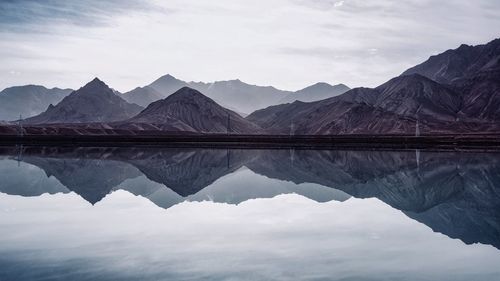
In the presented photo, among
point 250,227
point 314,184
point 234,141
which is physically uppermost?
point 234,141

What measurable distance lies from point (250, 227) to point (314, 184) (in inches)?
704

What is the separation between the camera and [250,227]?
20500mm

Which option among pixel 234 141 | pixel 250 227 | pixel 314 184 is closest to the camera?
pixel 250 227

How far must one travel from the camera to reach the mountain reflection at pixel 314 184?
83.3 feet

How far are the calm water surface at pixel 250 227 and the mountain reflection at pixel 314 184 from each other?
13cm

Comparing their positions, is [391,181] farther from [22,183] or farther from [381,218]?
[22,183]

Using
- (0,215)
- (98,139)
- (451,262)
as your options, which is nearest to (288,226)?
(451,262)

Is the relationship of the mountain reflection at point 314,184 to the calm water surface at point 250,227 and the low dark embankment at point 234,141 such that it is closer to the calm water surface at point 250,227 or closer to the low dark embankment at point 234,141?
the calm water surface at point 250,227

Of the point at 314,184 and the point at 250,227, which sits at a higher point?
the point at 250,227

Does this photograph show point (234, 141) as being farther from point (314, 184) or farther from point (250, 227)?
point (250, 227)

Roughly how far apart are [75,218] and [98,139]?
8827 cm

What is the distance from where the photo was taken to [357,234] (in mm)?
19203

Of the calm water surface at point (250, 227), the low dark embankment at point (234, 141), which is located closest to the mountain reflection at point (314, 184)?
the calm water surface at point (250, 227)

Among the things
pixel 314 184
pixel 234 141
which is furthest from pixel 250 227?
pixel 234 141
